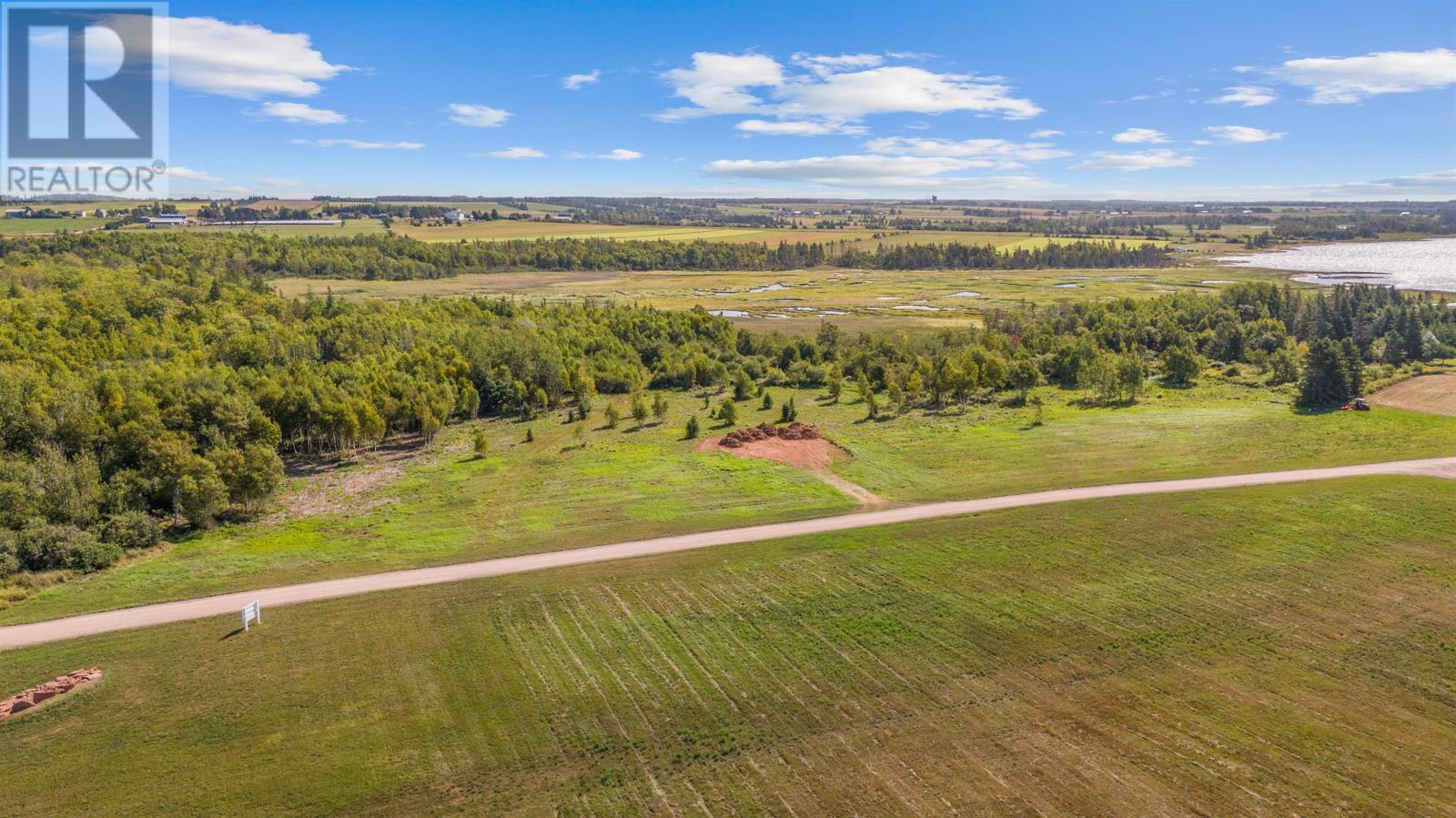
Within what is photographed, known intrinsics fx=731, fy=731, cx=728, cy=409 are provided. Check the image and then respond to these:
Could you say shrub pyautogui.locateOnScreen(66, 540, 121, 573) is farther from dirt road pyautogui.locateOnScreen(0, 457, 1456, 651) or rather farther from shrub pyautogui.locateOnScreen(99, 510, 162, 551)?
dirt road pyautogui.locateOnScreen(0, 457, 1456, 651)

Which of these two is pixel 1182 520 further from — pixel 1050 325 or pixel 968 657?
pixel 1050 325

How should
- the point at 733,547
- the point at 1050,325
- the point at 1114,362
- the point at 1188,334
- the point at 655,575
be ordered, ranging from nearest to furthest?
the point at 655,575 < the point at 733,547 < the point at 1114,362 < the point at 1188,334 < the point at 1050,325

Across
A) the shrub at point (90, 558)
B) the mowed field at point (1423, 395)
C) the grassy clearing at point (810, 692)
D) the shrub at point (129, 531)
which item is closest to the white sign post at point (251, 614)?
the grassy clearing at point (810, 692)

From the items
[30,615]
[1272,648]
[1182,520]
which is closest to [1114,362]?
[1182,520]

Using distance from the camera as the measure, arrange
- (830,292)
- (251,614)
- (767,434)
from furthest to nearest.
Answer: (830,292), (767,434), (251,614)

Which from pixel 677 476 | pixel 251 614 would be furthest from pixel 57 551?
pixel 677 476

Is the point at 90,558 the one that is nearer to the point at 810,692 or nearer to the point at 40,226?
the point at 810,692

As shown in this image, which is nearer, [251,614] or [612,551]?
[251,614]
